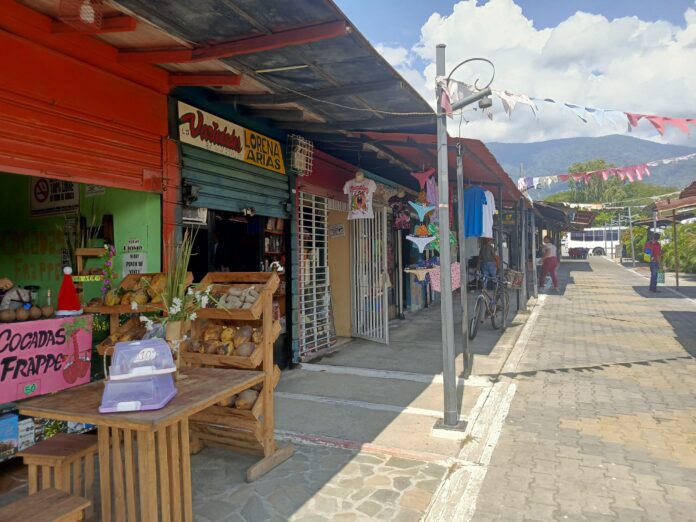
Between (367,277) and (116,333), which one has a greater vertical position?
(367,277)

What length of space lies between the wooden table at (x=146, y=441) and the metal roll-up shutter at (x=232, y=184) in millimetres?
2627

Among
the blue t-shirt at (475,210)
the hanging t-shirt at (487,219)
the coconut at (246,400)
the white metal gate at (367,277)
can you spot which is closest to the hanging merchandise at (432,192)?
the blue t-shirt at (475,210)

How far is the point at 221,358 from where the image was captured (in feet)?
12.0

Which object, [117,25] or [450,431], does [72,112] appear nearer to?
[117,25]

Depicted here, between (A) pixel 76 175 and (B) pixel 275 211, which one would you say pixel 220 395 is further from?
(B) pixel 275 211

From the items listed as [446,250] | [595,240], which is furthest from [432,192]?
[595,240]

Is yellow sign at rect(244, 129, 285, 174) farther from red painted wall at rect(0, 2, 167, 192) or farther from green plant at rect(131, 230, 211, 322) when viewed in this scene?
green plant at rect(131, 230, 211, 322)

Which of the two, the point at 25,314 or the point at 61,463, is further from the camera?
the point at 25,314

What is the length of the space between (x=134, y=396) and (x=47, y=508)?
0.60m

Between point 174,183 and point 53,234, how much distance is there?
164cm

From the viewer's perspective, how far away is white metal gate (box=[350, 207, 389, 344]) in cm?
863

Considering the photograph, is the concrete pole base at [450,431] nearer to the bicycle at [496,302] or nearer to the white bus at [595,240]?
the bicycle at [496,302]

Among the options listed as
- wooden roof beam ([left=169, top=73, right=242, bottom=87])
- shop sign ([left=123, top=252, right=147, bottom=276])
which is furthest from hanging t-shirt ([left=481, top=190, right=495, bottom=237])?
shop sign ([left=123, top=252, right=147, bottom=276])

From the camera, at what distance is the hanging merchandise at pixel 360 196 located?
770cm
